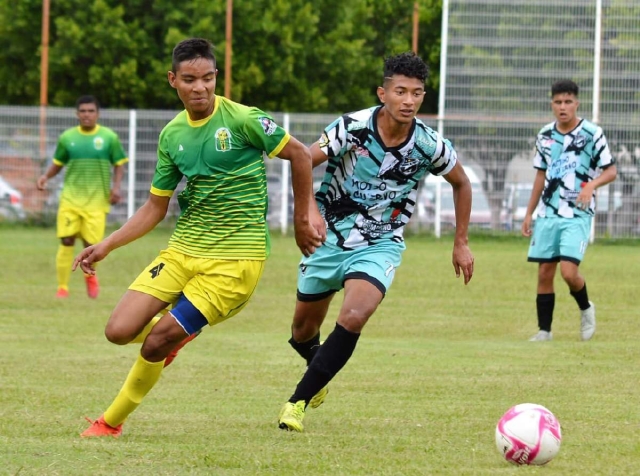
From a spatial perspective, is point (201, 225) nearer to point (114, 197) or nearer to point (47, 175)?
point (114, 197)

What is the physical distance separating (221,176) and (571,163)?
5636 mm

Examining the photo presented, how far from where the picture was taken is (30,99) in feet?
116

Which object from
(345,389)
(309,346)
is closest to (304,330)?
(309,346)

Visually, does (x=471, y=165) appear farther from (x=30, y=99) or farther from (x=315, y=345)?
(x=315, y=345)

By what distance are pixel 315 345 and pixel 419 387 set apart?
42.8 inches

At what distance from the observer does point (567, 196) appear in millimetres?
11477

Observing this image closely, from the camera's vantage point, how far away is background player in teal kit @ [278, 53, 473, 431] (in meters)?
7.25

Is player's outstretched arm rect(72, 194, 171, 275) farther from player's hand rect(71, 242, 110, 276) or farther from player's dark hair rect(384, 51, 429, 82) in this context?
player's dark hair rect(384, 51, 429, 82)

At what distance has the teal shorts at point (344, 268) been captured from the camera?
7160 millimetres

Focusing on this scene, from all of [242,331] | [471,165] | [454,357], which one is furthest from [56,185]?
[454,357]

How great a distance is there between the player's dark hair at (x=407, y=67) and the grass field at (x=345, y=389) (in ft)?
6.62

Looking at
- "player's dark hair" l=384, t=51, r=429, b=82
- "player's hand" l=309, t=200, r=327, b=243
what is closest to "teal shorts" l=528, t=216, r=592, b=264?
"player's dark hair" l=384, t=51, r=429, b=82

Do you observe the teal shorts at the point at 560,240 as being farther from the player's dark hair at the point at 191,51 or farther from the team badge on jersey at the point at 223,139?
the player's dark hair at the point at 191,51

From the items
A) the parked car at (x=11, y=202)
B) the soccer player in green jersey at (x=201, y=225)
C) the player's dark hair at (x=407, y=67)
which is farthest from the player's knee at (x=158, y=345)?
the parked car at (x=11, y=202)
